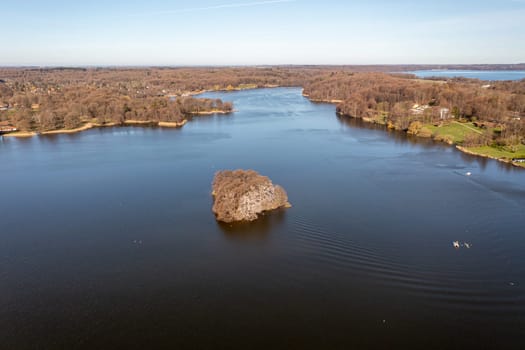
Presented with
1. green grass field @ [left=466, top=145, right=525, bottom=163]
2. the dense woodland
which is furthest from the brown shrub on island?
the dense woodland

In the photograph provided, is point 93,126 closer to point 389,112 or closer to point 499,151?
point 389,112

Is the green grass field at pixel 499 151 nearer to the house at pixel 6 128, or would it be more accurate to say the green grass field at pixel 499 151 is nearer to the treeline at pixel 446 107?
the treeline at pixel 446 107

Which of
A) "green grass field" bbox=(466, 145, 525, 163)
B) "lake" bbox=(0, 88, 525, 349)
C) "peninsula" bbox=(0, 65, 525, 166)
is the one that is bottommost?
"lake" bbox=(0, 88, 525, 349)

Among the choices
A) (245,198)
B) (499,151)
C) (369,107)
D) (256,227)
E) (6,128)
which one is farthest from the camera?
(369,107)

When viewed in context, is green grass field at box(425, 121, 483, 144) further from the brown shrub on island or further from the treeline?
the brown shrub on island

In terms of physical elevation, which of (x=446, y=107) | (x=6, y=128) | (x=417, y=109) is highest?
(x=446, y=107)

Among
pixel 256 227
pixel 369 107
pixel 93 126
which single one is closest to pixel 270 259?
pixel 256 227
